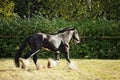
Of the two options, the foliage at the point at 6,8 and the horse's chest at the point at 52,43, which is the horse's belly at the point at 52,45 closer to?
the horse's chest at the point at 52,43

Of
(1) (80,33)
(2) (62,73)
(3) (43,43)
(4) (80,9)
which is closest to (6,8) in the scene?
(4) (80,9)

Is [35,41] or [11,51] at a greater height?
[35,41]

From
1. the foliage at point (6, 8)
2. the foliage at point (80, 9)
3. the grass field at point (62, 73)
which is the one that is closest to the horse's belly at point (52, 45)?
the grass field at point (62, 73)

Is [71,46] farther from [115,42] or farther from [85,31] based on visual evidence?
[115,42]

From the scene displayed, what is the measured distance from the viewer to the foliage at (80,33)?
66.6 feet

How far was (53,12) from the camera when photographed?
95.1ft

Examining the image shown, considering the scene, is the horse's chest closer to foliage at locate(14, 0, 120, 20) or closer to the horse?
the horse

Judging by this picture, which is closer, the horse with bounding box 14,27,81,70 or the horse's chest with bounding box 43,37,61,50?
the horse with bounding box 14,27,81,70

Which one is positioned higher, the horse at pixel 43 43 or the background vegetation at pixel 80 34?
the horse at pixel 43 43

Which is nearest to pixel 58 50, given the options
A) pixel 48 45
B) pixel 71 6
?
pixel 48 45

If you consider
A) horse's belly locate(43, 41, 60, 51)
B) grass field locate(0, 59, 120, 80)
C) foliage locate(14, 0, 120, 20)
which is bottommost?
grass field locate(0, 59, 120, 80)

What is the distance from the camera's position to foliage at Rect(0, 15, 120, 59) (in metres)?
20.3

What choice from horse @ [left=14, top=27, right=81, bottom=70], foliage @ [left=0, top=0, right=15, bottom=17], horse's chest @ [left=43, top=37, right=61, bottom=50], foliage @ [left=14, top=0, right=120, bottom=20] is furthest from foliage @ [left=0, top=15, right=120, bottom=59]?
foliage @ [left=0, top=0, right=15, bottom=17]

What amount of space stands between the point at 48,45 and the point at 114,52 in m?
7.11
